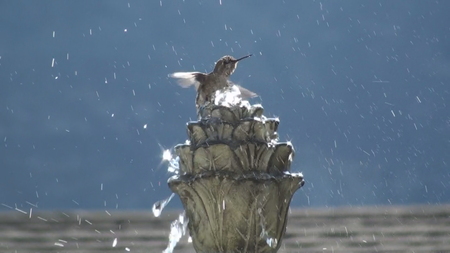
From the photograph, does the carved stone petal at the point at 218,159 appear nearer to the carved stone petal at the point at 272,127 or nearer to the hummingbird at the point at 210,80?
the carved stone petal at the point at 272,127

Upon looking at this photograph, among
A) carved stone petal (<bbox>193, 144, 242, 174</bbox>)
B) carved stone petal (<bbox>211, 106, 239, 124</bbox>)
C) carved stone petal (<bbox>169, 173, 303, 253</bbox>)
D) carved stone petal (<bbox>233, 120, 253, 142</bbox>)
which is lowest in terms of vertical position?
carved stone petal (<bbox>169, 173, 303, 253</bbox>)

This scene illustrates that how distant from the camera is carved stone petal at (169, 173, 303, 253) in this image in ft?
10.6

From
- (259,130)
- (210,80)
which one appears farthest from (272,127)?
(210,80)

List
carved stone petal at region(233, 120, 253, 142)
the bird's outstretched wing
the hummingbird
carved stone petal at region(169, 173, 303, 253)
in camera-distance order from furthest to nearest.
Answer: the bird's outstretched wing
the hummingbird
carved stone petal at region(233, 120, 253, 142)
carved stone petal at region(169, 173, 303, 253)

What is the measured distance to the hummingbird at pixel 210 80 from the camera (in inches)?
175

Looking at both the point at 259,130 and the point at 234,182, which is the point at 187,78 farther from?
the point at 234,182

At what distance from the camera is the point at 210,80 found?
4.50 m

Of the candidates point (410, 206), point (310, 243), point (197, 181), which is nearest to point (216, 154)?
point (197, 181)

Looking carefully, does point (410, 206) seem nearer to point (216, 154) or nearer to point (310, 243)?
point (310, 243)

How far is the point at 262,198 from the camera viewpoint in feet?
10.6

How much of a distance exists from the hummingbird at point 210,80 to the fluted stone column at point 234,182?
0.99 m

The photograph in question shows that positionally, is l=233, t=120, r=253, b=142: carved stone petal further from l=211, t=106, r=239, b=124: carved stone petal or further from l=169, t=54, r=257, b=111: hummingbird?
l=169, t=54, r=257, b=111: hummingbird

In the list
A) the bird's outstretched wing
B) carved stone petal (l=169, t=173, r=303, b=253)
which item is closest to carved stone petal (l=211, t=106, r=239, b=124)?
carved stone petal (l=169, t=173, r=303, b=253)

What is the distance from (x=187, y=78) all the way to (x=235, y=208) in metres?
1.48
